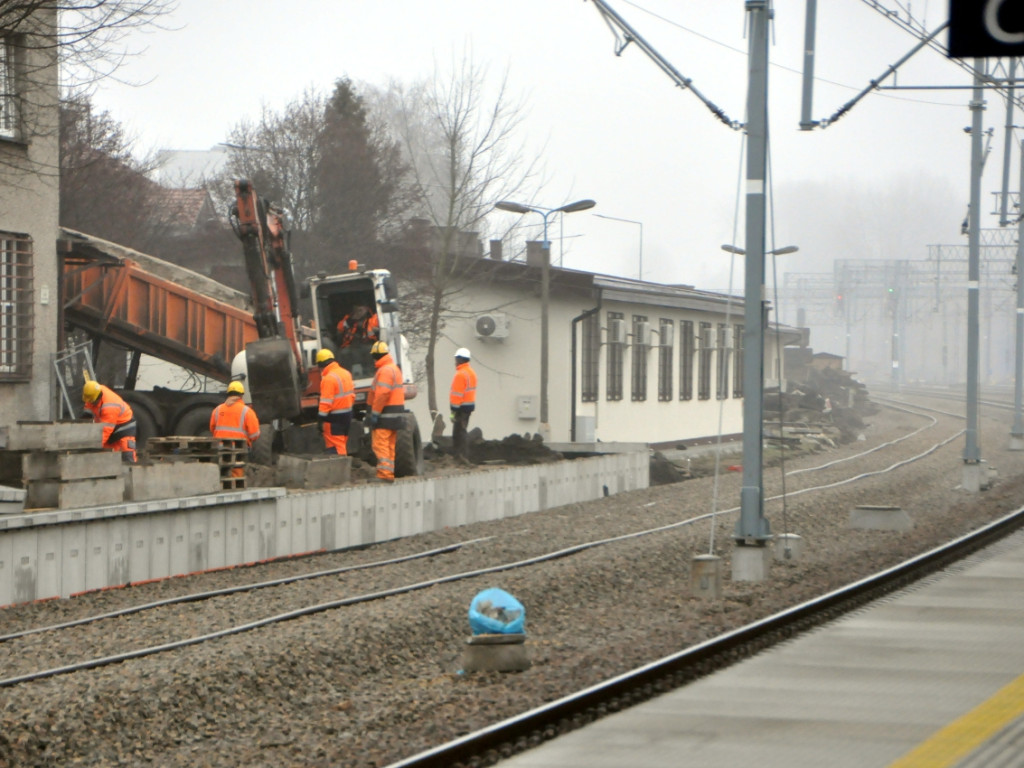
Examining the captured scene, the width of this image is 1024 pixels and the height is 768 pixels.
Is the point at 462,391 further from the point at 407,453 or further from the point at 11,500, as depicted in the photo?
the point at 11,500

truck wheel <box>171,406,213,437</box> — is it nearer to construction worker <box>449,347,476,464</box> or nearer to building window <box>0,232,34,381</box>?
building window <box>0,232,34,381</box>

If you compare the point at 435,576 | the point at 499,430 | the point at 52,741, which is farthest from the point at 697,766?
the point at 499,430

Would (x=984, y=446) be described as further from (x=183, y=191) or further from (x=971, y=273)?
(x=183, y=191)

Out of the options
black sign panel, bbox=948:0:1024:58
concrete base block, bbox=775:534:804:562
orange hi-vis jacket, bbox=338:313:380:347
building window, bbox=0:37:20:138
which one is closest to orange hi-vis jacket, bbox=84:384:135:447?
building window, bbox=0:37:20:138

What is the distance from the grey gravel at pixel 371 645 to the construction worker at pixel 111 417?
3.03m

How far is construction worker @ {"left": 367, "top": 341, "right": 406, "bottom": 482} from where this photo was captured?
1967 centimetres

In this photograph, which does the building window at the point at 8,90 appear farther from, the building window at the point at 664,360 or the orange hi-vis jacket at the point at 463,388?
the building window at the point at 664,360

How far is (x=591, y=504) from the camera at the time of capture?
23.0m

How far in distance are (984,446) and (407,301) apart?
18.0 metres

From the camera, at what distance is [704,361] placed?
1736 inches

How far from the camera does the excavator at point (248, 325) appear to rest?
20.1 metres

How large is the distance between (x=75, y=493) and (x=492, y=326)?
21572 millimetres

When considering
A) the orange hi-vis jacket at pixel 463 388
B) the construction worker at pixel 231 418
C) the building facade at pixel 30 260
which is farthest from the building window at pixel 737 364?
the construction worker at pixel 231 418

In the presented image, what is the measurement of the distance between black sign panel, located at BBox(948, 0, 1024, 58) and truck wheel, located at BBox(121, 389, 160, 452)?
17.4m
